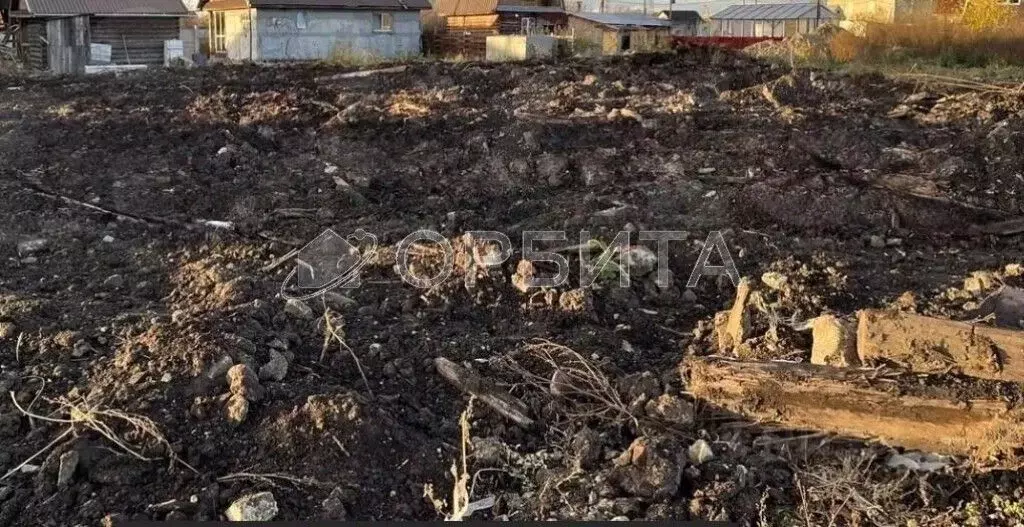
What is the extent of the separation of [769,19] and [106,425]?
37938mm

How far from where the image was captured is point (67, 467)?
10.7ft

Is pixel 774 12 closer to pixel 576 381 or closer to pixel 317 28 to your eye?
pixel 317 28

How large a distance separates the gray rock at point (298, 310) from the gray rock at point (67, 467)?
1559 mm

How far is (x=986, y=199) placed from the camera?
22.0 ft

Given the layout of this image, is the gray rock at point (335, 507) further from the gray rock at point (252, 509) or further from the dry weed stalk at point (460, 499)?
the dry weed stalk at point (460, 499)

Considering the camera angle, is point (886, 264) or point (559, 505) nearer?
point (559, 505)

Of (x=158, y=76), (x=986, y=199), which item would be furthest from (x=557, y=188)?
(x=158, y=76)

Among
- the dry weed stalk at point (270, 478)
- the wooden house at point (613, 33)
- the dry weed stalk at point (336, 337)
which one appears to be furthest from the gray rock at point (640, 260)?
the wooden house at point (613, 33)

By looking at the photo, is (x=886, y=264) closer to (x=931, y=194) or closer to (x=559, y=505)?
(x=931, y=194)

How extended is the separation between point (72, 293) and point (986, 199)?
6.65m

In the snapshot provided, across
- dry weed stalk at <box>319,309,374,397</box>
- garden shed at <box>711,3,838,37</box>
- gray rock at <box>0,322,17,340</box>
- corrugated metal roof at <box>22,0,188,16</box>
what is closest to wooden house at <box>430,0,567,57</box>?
corrugated metal roof at <box>22,0,188,16</box>

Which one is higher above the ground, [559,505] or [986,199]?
[986,199]

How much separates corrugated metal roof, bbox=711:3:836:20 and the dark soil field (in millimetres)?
28042

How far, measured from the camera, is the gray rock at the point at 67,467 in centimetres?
324
